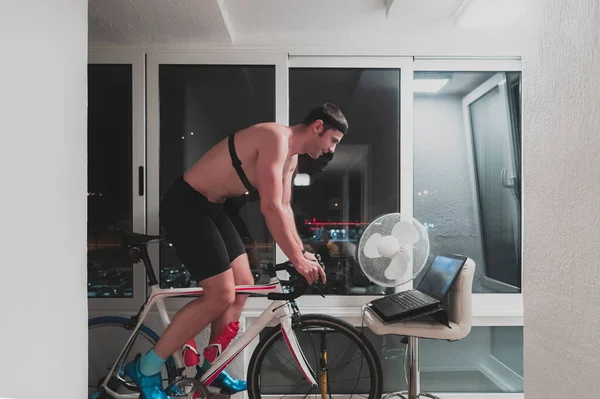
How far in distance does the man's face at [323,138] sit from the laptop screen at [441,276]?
2.65 feet

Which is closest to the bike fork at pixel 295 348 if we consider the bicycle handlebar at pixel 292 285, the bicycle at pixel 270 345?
the bicycle at pixel 270 345

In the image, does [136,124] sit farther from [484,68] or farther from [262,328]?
→ [484,68]

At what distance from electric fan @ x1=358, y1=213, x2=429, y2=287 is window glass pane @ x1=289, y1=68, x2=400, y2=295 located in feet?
1.33

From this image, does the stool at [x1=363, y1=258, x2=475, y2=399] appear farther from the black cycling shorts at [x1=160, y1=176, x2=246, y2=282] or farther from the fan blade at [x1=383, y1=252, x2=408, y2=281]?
the black cycling shorts at [x1=160, y1=176, x2=246, y2=282]

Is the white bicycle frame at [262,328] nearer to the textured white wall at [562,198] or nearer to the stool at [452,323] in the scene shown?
the stool at [452,323]

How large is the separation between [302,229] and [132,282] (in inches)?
40.6

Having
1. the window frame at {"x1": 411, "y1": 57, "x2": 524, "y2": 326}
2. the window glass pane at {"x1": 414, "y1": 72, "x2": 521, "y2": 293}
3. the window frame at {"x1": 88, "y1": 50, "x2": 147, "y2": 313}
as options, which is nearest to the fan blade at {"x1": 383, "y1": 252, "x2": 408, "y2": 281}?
the window glass pane at {"x1": 414, "y1": 72, "x2": 521, "y2": 293}

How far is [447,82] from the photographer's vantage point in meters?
2.59

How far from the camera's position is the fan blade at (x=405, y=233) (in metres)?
2.11

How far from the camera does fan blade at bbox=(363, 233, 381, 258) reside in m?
2.13

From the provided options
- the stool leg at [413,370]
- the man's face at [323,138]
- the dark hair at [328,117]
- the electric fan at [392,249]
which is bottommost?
the stool leg at [413,370]
